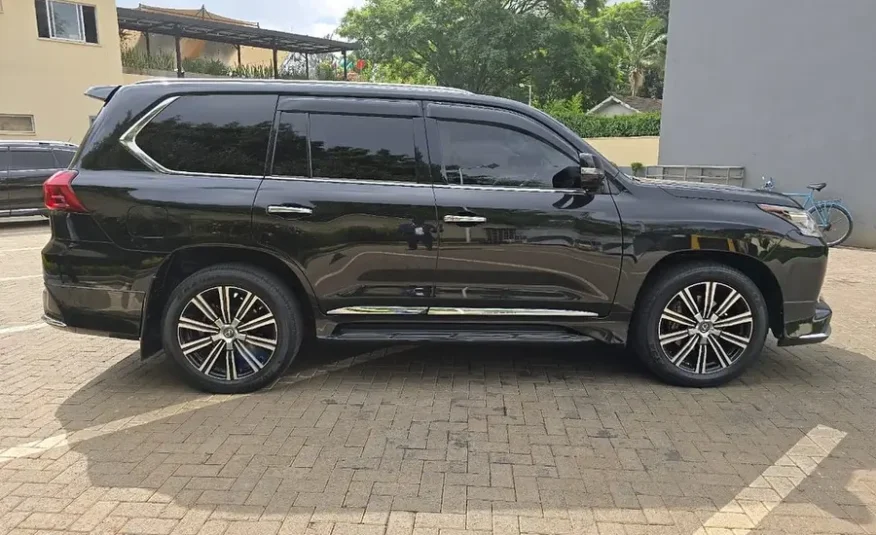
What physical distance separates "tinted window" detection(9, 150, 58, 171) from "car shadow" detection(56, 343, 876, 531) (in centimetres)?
989

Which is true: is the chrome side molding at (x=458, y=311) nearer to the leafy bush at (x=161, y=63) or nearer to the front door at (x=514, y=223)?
the front door at (x=514, y=223)

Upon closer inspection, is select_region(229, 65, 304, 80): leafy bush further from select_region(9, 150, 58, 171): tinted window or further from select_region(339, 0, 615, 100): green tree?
select_region(9, 150, 58, 171): tinted window

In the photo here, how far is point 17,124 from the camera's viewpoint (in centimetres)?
1895

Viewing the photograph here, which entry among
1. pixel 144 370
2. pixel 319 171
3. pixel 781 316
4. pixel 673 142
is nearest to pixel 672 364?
pixel 781 316

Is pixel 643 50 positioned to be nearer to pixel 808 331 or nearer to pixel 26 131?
pixel 26 131

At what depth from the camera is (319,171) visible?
13.2 ft

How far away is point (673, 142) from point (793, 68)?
260 cm

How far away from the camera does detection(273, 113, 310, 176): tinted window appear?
4020 mm

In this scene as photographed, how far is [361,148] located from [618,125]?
907 inches

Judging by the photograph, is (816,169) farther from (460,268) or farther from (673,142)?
(460,268)

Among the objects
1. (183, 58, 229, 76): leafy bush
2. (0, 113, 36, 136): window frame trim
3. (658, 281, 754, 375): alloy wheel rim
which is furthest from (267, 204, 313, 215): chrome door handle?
(183, 58, 229, 76): leafy bush

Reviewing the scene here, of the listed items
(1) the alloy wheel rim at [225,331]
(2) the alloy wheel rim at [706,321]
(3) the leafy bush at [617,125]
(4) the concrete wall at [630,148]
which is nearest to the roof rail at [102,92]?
(1) the alloy wheel rim at [225,331]

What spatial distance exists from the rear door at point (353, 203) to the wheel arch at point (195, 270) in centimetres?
9

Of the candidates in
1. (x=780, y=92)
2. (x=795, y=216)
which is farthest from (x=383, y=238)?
(x=780, y=92)
